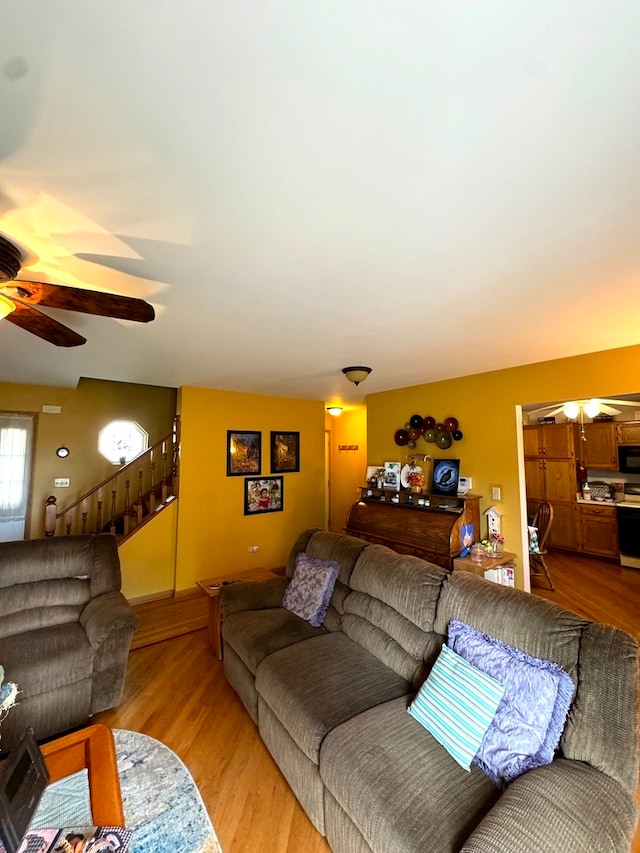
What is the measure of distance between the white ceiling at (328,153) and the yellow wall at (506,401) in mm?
1010

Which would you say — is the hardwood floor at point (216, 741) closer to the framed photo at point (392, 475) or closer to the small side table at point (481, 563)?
the small side table at point (481, 563)

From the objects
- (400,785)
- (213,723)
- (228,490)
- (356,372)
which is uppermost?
(356,372)

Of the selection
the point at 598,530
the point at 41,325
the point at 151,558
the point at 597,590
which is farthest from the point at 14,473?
the point at 598,530

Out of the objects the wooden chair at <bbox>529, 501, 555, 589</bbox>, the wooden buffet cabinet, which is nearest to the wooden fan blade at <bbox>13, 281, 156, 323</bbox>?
the wooden buffet cabinet

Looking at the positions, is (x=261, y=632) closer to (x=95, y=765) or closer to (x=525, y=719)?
(x=95, y=765)

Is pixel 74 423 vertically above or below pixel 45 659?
above

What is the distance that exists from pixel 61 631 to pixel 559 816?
2.70 meters

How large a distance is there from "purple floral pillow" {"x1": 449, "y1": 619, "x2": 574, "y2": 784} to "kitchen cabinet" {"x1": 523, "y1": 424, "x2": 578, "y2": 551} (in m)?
5.17

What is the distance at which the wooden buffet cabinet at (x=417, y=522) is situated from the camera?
10.8 feet

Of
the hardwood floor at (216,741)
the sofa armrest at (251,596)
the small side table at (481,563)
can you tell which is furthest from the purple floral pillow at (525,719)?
the small side table at (481,563)

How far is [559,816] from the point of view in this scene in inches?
40.1

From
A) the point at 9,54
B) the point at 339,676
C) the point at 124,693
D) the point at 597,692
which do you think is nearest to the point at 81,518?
the point at 124,693

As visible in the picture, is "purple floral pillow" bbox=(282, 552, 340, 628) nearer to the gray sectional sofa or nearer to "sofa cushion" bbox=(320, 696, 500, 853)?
the gray sectional sofa

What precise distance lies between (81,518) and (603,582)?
6574 millimetres
